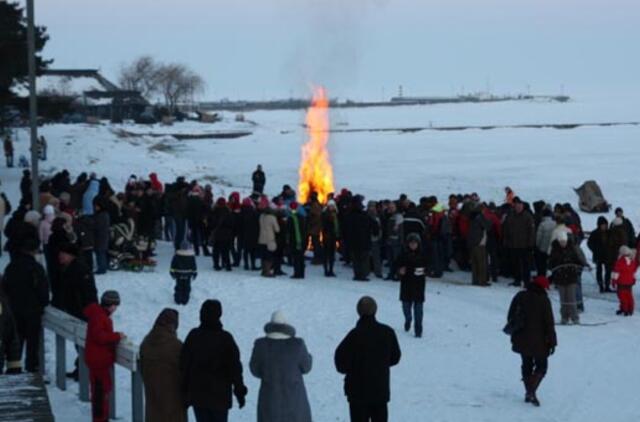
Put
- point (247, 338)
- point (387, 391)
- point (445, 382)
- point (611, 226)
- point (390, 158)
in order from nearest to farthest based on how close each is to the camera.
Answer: point (387, 391), point (445, 382), point (247, 338), point (611, 226), point (390, 158)

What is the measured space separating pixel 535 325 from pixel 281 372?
4.34m

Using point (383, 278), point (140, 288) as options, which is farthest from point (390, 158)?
point (140, 288)

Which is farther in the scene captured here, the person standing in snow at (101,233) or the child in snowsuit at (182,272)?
the person standing in snow at (101,233)

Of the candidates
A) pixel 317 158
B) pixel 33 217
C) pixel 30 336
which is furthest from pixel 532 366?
pixel 317 158

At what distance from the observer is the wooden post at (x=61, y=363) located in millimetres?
11547

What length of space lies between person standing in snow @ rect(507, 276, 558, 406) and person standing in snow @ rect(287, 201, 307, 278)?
842 centimetres

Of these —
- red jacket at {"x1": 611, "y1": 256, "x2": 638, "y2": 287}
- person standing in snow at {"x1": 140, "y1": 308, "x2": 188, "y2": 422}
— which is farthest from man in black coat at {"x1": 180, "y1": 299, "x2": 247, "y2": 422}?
red jacket at {"x1": 611, "y1": 256, "x2": 638, "y2": 287}

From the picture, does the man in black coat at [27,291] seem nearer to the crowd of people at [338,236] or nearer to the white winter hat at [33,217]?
the crowd of people at [338,236]

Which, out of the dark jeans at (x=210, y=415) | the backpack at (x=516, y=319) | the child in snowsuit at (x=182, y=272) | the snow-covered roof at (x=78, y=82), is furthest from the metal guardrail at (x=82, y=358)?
the snow-covered roof at (x=78, y=82)

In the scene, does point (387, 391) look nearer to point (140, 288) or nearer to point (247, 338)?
point (247, 338)

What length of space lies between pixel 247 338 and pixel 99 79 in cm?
10385

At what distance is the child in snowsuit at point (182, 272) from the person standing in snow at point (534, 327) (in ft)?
19.7

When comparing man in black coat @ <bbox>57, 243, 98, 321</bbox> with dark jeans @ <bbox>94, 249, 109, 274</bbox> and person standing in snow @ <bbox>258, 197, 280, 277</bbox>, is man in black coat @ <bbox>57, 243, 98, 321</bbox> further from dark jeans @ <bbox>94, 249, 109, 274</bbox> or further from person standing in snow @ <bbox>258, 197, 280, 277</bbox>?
person standing in snow @ <bbox>258, 197, 280, 277</bbox>

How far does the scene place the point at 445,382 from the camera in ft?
45.1
